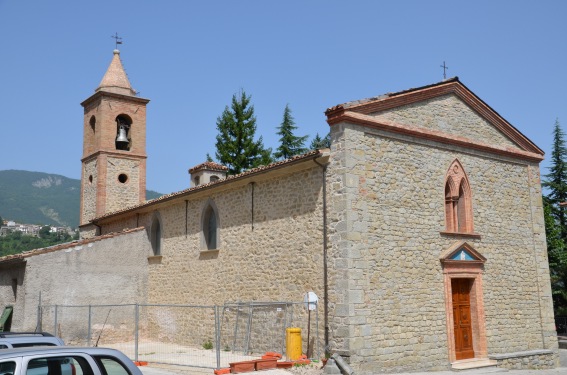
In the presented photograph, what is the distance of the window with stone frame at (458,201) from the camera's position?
16828mm

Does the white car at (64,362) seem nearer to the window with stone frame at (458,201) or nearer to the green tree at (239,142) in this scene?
the window with stone frame at (458,201)

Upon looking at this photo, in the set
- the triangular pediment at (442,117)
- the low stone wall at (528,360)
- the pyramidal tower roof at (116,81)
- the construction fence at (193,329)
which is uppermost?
the pyramidal tower roof at (116,81)

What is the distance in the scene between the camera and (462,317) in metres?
16.5

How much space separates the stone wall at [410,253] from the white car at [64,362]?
27.5 feet

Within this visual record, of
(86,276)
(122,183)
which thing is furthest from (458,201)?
(122,183)

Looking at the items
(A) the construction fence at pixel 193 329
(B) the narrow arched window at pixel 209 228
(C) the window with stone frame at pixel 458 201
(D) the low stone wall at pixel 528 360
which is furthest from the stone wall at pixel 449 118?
(B) the narrow arched window at pixel 209 228

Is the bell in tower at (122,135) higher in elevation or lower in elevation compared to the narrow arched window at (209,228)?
higher

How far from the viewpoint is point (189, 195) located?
20406 millimetres

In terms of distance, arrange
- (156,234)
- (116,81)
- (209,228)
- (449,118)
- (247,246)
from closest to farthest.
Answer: (449,118) < (247,246) < (209,228) < (156,234) < (116,81)

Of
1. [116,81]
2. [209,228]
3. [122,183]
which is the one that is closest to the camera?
[209,228]

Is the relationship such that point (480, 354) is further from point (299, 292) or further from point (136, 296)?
point (136, 296)

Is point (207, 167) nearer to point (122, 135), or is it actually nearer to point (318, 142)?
point (122, 135)

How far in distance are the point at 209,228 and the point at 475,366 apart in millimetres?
9577

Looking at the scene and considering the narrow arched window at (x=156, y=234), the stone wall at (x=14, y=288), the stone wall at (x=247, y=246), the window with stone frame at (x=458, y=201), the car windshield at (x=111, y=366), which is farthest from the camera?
the narrow arched window at (x=156, y=234)
